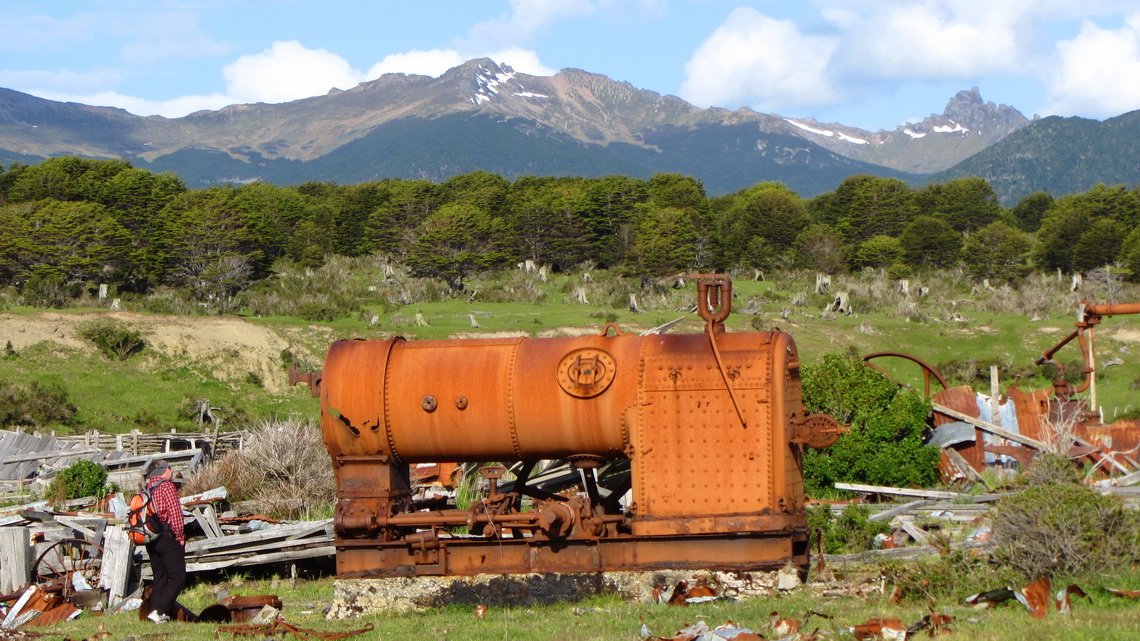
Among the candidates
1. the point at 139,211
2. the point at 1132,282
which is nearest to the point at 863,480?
the point at 1132,282

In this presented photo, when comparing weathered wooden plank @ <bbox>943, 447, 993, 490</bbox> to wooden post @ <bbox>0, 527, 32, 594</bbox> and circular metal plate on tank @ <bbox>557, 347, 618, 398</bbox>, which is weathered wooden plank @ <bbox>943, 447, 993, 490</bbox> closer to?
circular metal plate on tank @ <bbox>557, 347, 618, 398</bbox>

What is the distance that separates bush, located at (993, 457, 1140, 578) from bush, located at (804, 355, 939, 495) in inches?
310

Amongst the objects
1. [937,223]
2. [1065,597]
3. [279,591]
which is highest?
[937,223]

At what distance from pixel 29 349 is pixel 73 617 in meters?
30.7

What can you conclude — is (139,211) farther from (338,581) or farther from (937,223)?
(338,581)

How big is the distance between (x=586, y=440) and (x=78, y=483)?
43.4 feet

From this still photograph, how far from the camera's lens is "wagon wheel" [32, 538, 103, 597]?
14.2 m

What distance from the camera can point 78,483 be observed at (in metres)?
21.2

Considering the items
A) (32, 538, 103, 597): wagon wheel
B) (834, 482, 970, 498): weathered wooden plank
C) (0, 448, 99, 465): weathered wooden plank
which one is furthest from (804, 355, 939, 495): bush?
(0, 448, 99, 465): weathered wooden plank

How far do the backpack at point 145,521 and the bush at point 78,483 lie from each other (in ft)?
32.1

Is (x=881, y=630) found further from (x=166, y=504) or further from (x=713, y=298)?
(x=166, y=504)

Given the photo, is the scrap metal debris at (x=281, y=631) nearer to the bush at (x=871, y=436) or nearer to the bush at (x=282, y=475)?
the bush at (x=282, y=475)

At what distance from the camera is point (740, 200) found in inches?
4296

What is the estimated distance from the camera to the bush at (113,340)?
41.2m
